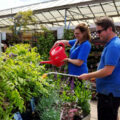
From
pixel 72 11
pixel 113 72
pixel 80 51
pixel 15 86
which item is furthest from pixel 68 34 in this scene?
pixel 15 86

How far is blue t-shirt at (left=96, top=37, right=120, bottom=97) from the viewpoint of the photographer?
1.52 m

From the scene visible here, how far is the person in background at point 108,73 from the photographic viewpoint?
1530 millimetres

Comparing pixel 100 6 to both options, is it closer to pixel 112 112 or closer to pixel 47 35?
pixel 47 35

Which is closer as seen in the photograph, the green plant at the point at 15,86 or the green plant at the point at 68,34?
the green plant at the point at 15,86

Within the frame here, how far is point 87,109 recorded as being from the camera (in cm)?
211

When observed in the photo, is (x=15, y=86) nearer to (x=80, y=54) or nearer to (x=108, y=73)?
(x=108, y=73)

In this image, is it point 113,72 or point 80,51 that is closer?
point 113,72

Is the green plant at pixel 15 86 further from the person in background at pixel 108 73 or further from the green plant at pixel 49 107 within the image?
the person in background at pixel 108 73

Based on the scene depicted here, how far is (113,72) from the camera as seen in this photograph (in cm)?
160

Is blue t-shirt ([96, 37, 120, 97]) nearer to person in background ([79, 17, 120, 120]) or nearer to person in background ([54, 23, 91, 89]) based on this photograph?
person in background ([79, 17, 120, 120])

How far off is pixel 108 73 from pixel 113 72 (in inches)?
3.6

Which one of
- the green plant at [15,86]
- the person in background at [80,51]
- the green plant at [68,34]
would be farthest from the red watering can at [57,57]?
the green plant at [68,34]

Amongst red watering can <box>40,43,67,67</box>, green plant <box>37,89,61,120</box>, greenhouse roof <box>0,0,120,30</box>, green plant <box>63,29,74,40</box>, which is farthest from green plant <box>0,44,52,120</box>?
greenhouse roof <box>0,0,120,30</box>

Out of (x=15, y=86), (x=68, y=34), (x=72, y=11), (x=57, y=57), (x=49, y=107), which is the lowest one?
(x=49, y=107)
